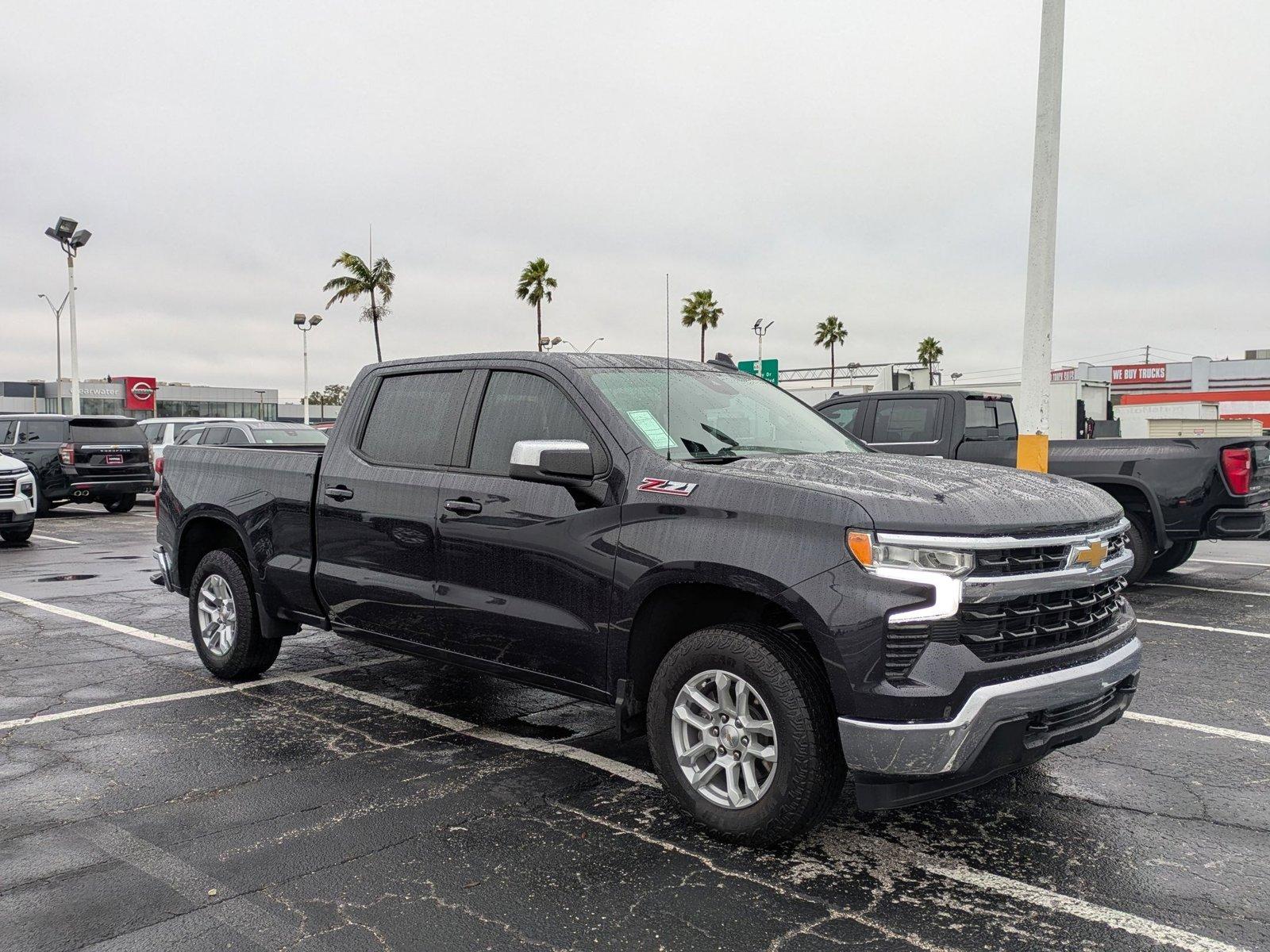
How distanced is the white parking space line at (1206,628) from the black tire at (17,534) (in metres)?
13.5

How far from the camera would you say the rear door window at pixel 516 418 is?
459cm

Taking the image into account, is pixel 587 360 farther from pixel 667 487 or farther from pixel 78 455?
pixel 78 455

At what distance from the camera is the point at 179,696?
20.0 ft

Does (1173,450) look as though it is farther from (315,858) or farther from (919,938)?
(315,858)

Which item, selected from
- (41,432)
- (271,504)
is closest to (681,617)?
(271,504)

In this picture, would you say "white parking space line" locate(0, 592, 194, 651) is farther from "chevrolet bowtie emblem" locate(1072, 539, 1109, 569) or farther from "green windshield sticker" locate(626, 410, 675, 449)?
"chevrolet bowtie emblem" locate(1072, 539, 1109, 569)

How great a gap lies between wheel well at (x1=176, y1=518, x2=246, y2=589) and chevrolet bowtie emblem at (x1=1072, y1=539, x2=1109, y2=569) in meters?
4.85

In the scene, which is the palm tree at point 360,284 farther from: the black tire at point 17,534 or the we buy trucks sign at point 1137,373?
the we buy trucks sign at point 1137,373

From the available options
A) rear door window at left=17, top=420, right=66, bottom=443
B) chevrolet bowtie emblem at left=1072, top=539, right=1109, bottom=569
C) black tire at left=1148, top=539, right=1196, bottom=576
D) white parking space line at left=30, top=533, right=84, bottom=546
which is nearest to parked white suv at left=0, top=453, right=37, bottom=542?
white parking space line at left=30, top=533, right=84, bottom=546

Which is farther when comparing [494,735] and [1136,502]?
[1136,502]

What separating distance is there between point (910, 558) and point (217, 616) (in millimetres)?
4676

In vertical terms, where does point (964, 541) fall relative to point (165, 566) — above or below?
above

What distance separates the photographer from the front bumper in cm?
Result: 917

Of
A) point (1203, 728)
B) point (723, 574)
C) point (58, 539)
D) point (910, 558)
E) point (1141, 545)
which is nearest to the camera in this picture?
point (910, 558)
